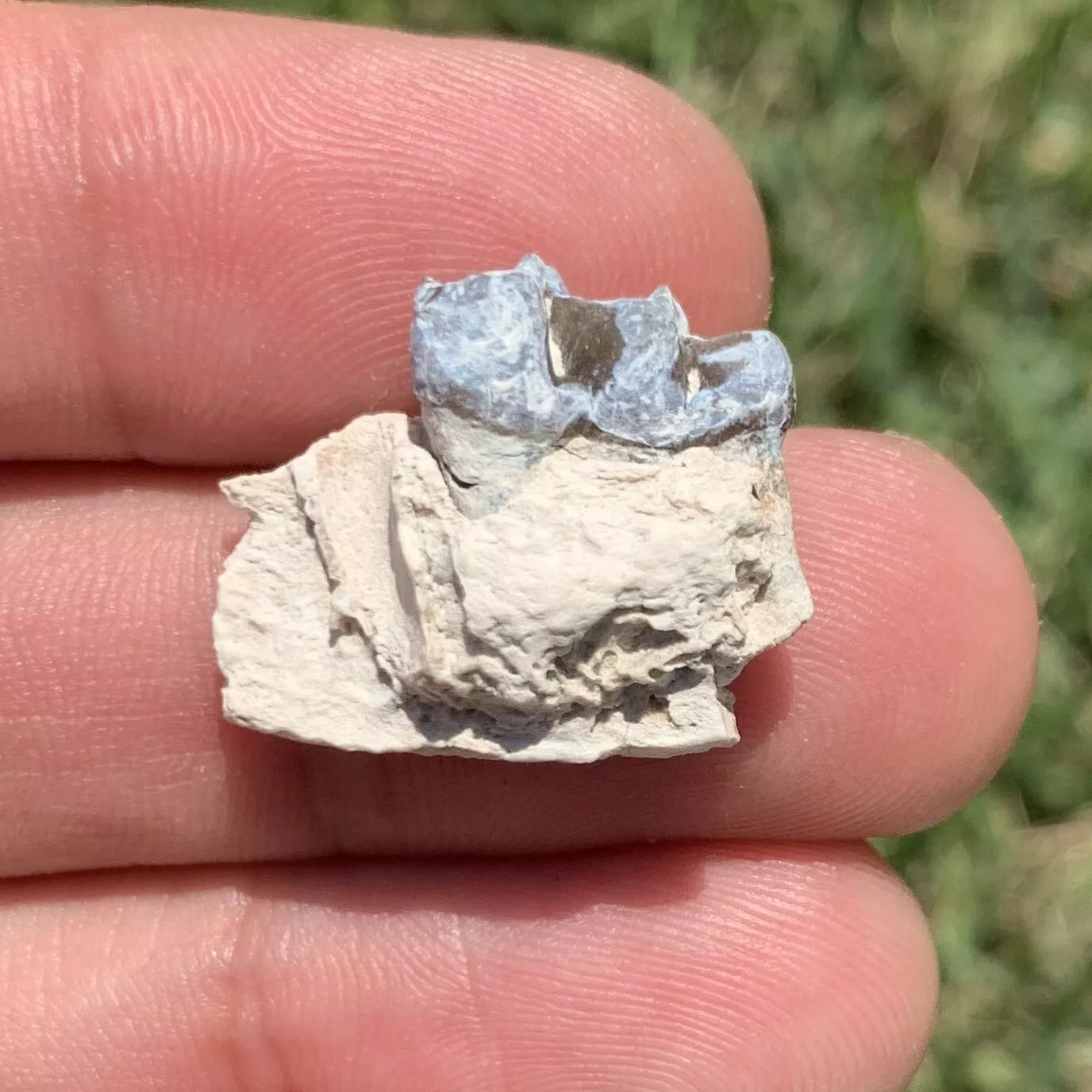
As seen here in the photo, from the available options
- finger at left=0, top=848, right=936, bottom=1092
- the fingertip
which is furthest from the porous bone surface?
finger at left=0, top=848, right=936, bottom=1092

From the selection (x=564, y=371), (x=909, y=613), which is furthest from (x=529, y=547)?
(x=909, y=613)

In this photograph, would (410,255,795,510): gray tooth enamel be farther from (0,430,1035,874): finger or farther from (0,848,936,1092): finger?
(0,848,936,1092): finger

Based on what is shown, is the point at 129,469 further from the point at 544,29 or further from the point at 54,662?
the point at 544,29

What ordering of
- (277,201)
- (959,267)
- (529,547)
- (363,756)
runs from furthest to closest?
(959,267) < (363,756) < (277,201) < (529,547)

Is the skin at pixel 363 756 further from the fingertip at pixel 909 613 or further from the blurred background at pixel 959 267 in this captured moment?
the blurred background at pixel 959 267

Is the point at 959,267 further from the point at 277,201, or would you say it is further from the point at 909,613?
the point at 277,201

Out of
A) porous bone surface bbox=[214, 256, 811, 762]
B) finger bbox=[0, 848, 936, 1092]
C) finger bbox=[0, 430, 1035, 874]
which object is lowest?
finger bbox=[0, 848, 936, 1092]
